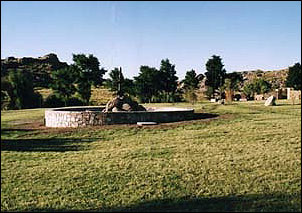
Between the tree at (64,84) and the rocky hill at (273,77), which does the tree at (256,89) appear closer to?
the rocky hill at (273,77)

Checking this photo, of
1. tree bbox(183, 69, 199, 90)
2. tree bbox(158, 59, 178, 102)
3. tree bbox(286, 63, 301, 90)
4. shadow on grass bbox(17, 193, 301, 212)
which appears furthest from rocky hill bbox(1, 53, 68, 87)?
shadow on grass bbox(17, 193, 301, 212)

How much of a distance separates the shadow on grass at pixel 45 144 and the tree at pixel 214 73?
26509 millimetres

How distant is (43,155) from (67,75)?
21.8 metres

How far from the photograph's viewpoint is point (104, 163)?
7.33 metres

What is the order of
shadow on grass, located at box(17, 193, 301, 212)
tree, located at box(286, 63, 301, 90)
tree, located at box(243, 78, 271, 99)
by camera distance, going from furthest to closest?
tree, located at box(243, 78, 271, 99) < tree, located at box(286, 63, 301, 90) < shadow on grass, located at box(17, 193, 301, 212)

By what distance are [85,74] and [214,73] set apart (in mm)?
14431

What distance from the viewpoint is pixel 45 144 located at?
33.8ft

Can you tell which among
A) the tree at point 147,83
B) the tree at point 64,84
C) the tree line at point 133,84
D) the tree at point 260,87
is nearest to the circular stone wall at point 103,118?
the tree line at point 133,84

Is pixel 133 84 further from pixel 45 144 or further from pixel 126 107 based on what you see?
pixel 45 144

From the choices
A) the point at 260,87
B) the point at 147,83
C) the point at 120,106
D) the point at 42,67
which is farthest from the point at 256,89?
the point at 42,67

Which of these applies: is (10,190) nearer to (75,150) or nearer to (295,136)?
(75,150)

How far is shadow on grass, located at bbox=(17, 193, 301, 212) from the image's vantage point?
4.55 metres

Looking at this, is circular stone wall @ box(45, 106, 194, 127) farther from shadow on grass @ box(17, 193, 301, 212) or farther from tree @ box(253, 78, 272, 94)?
tree @ box(253, 78, 272, 94)

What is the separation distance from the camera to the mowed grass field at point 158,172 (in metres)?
4.95
